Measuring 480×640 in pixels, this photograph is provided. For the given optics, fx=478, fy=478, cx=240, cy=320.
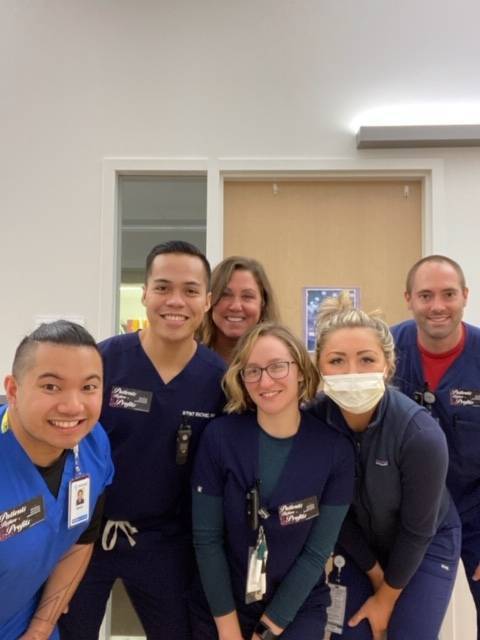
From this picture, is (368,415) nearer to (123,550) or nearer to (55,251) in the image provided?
(123,550)

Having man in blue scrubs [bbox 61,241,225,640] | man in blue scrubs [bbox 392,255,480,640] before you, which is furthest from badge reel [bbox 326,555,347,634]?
man in blue scrubs [bbox 392,255,480,640]

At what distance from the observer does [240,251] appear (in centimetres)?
285

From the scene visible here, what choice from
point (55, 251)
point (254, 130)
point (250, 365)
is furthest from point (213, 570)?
point (254, 130)

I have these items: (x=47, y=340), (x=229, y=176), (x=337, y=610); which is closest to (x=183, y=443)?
(x=47, y=340)

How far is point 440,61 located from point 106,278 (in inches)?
89.4

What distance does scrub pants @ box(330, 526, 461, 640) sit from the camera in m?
A: 1.50

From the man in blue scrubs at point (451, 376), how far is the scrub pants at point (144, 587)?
1.08 metres

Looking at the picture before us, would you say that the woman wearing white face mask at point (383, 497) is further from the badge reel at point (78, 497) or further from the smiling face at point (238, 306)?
the badge reel at point (78, 497)

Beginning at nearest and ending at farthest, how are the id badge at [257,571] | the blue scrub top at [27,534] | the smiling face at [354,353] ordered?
1. the blue scrub top at [27,534]
2. the id badge at [257,571]
3. the smiling face at [354,353]

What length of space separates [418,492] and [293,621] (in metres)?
0.53

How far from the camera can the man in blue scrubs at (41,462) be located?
3.70ft

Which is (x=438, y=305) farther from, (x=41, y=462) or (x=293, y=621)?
(x=41, y=462)

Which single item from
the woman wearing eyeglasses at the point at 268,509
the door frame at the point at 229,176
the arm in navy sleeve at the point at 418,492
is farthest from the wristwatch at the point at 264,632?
the door frame at the point at 229,176

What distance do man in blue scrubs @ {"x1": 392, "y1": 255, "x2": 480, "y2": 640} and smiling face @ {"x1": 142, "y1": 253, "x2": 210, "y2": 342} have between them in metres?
0.89
